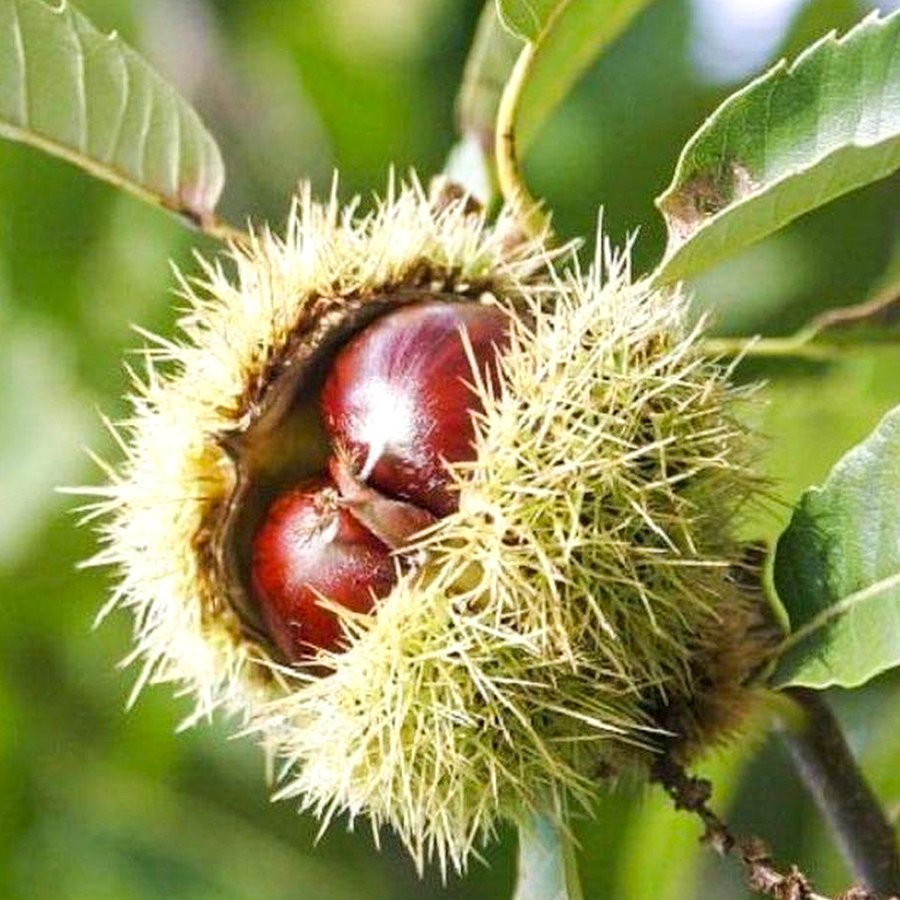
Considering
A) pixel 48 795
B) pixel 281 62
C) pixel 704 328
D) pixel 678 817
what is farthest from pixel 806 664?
pixel 281 62

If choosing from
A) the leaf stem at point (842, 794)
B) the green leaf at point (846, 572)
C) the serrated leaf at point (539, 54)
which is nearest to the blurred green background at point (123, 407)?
the serrated leaf at point (539, 54)

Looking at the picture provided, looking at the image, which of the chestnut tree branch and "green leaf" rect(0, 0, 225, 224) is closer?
the chestnut tree branch

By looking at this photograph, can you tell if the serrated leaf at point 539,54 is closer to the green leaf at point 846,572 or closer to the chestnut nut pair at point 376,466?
the chestnut nut pair at point 376,466

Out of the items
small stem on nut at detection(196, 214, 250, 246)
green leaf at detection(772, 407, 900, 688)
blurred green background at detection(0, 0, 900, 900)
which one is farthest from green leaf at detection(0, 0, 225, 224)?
blurred green background at detection(0, 0, 900, 900)

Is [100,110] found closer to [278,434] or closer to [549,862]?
[278,434]

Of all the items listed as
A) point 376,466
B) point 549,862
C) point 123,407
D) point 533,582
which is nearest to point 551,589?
point 533,582

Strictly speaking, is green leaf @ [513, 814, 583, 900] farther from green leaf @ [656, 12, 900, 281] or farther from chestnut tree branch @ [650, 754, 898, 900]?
green leaf @ [656, 12, 900, 281]
